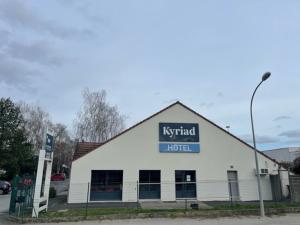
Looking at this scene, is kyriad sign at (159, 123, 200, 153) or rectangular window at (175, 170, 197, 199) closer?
rectangular window at (175, 170, 197, 199)

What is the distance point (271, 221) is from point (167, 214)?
491cm

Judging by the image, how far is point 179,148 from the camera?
2384 cm

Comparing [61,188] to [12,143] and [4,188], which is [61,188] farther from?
[12,143]

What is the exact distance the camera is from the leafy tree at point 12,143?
144ft

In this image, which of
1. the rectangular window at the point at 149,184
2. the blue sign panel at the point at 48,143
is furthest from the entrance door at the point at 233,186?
the blue sign panel at the point at 48,143

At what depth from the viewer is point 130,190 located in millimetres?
22422

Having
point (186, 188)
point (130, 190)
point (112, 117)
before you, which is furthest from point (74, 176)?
point (112, 117)

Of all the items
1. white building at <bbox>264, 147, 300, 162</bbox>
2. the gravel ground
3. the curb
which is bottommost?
the gravel ground

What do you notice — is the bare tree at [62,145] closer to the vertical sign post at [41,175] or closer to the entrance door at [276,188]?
the entrance door at [276,188]

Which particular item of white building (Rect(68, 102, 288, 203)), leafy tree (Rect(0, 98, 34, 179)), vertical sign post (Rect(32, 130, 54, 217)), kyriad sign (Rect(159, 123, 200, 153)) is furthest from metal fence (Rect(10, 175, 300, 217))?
leafy tree (Rect(0, 98, 34, 179))

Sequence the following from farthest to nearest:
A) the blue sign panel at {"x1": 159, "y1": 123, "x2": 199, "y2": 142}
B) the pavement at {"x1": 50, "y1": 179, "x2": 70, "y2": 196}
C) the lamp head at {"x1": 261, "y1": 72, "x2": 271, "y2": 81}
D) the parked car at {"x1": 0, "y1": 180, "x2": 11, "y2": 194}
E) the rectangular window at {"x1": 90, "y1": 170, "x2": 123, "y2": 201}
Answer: the pavement at {"x1": 50, "y1": 179, "x2": 70, "y2": 196}
the parked car at {"x1": 0, "y1": 180, "x2": 11, "y2": 194}
the blue sign panel at {"x1": 159, "y1": 123, "x2": 199, "y2": 142}
the rectangular window at {"x1": 90, "y1": 170, "x2": 123, "y2": 201}
the lamp head at {"x1": 261, "y1": 72, "x2": 271, "y2": 81}

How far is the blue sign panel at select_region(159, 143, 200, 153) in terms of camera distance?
2364 centimetres

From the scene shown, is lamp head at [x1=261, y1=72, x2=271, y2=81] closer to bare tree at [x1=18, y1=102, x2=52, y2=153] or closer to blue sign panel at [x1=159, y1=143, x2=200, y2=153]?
blue sign panel at [x1=159, y1=143, x2=200, y2=153]

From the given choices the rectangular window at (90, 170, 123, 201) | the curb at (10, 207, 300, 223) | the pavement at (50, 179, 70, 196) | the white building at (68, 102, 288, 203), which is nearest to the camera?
the curb at (10, 207, 300, 223)
